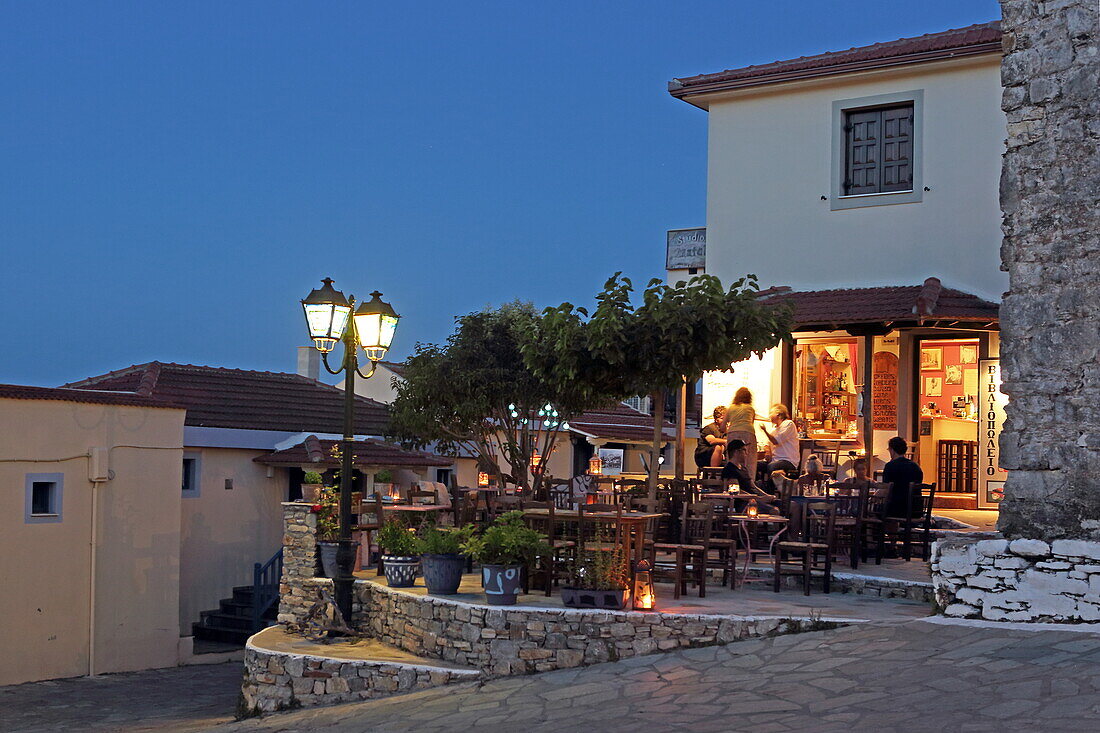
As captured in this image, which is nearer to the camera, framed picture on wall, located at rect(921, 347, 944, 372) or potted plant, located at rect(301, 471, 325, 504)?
potted plant, located at rect(301, 471, 325, 504)

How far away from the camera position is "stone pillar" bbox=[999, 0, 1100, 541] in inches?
382

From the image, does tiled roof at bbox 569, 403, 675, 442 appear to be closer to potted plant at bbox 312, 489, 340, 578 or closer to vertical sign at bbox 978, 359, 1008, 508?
vertical sign at bbox 978, 359, 1008, 508

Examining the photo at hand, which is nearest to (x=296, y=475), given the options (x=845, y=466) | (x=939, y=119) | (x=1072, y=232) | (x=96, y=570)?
(x=96, y=570)

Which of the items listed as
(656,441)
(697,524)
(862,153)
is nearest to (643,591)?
(697,524)

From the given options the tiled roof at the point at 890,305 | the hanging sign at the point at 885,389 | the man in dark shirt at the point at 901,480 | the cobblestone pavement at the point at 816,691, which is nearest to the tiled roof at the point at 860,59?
the tiled roof at the point at 890,305

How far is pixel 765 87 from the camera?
67.3ft

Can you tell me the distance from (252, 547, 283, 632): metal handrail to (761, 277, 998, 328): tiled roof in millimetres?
10042

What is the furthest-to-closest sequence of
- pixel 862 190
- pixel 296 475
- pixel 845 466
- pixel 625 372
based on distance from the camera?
pixel 296 475, pixel 862 190, pixel 845 466, pixel 625 372

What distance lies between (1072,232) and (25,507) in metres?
15.7

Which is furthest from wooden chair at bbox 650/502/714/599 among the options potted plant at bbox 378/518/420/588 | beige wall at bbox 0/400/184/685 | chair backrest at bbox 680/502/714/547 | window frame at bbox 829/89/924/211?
beige wall at bbox 0/400/184/685

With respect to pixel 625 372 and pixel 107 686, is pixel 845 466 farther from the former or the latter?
pixel 107 686

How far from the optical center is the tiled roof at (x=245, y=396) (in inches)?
963

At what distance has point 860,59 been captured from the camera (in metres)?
19.3

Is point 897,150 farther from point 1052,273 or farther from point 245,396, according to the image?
point 245,396
